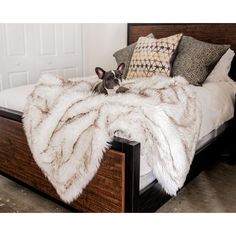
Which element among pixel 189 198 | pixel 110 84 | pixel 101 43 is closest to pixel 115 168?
pixel 110 84

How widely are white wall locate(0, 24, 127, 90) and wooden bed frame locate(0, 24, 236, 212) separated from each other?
1.12 meters

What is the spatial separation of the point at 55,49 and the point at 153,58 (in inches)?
57.8

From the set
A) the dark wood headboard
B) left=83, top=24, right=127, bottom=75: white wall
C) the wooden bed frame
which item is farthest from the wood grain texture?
left=83, top=24, right=127, bottom=75: white wall

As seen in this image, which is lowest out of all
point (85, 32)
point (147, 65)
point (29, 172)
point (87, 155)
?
point (29, 172)

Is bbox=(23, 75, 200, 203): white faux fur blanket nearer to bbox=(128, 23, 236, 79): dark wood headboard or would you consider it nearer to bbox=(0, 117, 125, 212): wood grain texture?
bbox=(0, 117, 125, 212): wood grain texture

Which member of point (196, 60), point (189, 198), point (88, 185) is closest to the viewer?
point (88, 185)

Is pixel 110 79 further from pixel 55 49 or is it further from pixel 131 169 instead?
pixel 55 49

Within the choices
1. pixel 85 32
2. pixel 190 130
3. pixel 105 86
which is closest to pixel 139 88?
pixel 105 86

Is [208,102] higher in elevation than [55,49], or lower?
lower

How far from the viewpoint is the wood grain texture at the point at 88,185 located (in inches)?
56.1

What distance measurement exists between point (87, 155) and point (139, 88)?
0.67m

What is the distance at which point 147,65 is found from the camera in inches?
101

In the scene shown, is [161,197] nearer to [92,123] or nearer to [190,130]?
[190,130]

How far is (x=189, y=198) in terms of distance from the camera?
2.00 metres
